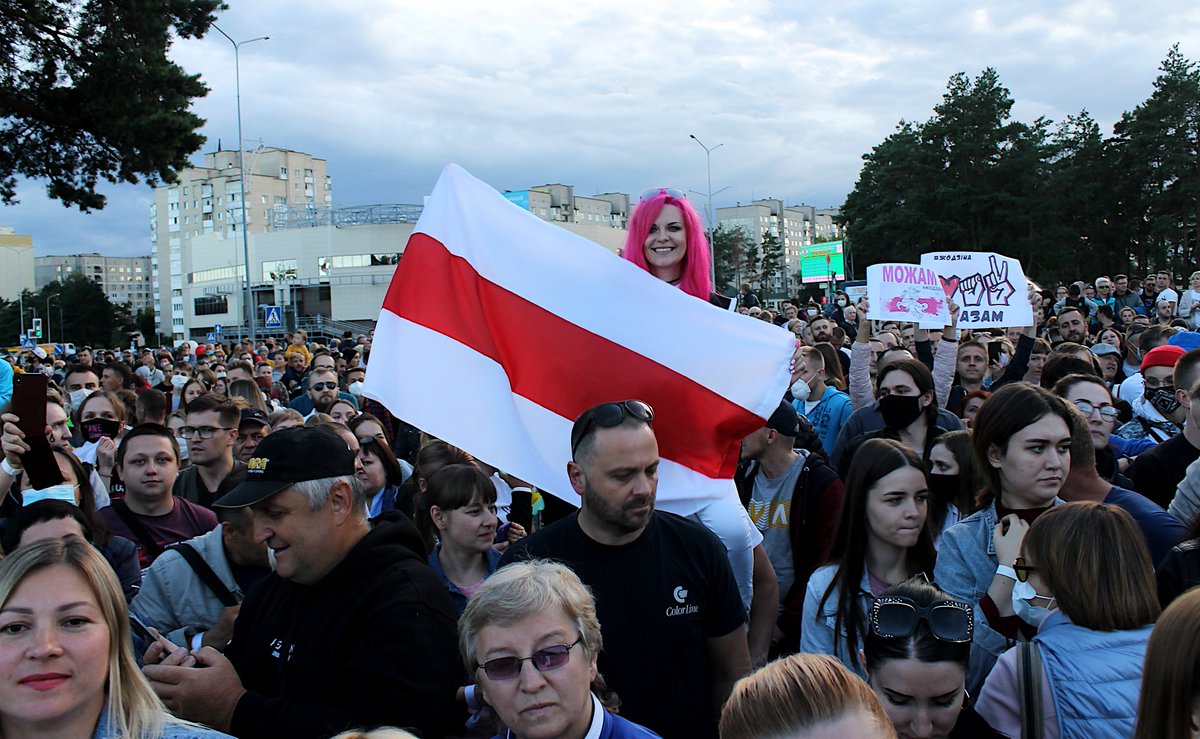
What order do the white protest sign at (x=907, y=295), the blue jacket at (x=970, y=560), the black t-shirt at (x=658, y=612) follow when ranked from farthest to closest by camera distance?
1. the white protest sign at (x=907, y=295)
2. the blue jacket at (x=970, y=560)
3. the black t-shirt at (x=658, y=612)

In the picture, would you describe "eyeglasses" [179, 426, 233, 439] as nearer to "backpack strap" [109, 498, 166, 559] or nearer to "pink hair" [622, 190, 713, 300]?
"backpack strap" [109, 498, 166, 559]

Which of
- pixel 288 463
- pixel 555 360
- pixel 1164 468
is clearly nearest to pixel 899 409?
pixel 1164 468

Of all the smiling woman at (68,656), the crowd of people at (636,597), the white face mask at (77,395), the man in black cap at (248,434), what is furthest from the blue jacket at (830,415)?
the white face mask at (77,395)

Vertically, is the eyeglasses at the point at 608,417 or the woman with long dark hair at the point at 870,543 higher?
the eyeglasses at the point at 608,417

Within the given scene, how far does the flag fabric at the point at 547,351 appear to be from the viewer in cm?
404

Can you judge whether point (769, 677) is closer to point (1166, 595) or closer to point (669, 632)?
point (669, 632)

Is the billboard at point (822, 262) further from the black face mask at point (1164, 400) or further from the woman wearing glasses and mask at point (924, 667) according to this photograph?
the woman wearing glasses and mask at point (924, 667)

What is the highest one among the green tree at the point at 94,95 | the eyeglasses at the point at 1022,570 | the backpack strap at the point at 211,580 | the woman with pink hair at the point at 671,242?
the green tree at the point at 94,95

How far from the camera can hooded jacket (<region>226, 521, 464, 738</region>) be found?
2.60m

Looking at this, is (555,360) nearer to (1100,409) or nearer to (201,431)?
(201,431)

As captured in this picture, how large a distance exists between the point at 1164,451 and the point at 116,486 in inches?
264

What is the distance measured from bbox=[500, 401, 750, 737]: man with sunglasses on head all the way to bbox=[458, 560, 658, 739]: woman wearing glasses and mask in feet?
1.48

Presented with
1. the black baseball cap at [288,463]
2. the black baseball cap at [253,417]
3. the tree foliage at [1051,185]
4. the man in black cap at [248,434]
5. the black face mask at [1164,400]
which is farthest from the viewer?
the tree foliage at [1051,185]

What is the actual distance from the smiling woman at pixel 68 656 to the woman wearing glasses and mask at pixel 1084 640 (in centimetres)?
225
